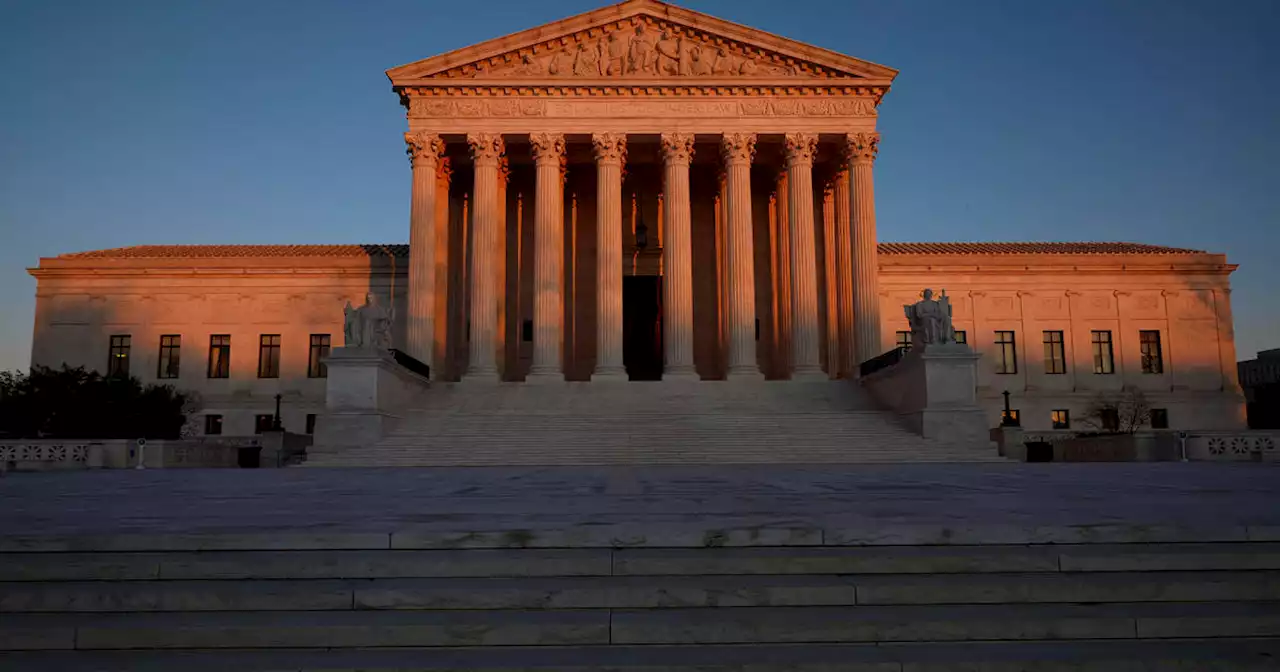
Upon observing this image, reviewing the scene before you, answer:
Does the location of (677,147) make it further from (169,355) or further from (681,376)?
(169,355)

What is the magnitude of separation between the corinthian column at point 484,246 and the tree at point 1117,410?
28.7m

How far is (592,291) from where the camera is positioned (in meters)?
40.2

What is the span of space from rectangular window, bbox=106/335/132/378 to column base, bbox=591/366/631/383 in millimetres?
25096

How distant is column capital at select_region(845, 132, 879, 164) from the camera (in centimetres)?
3497

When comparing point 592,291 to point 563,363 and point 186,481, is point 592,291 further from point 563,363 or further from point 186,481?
point 186,481

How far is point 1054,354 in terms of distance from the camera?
43.6 m

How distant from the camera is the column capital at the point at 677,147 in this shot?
35022 mm

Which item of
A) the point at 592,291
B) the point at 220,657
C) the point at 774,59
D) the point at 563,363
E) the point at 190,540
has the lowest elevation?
the point at 220,657

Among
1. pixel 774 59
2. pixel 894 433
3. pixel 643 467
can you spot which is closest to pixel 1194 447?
pixel 894 433

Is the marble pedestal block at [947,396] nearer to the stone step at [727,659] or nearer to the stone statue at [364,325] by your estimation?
the stone statue at [364,325]

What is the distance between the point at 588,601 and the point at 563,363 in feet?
107

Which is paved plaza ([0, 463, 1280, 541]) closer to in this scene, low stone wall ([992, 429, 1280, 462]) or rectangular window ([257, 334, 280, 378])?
low stone wall ([992, 429, 1280, 462])

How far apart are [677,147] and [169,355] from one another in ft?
89.3

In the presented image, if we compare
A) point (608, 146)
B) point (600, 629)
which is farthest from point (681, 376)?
point (600, 629)
